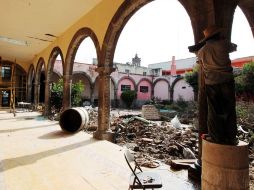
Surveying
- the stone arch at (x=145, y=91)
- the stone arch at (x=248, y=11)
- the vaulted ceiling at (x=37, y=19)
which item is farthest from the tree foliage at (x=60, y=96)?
the stone arch at (x=145, y=91)

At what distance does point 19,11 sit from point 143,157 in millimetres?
6460

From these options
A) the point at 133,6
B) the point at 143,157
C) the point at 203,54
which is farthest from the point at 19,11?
the point at 203,54

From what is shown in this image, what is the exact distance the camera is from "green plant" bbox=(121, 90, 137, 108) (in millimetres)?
23656

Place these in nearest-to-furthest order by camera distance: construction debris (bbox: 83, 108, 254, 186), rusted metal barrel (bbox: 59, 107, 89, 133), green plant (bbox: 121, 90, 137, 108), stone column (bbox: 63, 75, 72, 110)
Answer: construction debris (bbox: 83, 108, 254, 186) → rusted metal barrel (bbox: 59, 107, 89, 133) → stone column (bbox: 63, 75, 72, 110) → green plant (bbox: 121, 90, 137, 108)

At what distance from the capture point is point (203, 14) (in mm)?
3389

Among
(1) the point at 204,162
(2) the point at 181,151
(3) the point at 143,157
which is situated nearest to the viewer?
(1) the point at 204,162

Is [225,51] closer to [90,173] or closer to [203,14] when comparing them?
[203,14]

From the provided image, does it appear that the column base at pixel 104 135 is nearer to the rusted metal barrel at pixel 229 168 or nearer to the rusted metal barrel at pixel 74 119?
the rusted metal barrel at pixel 74 119

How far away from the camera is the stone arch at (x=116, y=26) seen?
536 cm

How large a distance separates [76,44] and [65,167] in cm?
586

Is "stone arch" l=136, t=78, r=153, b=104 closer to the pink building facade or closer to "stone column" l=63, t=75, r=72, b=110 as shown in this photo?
the pink building facade

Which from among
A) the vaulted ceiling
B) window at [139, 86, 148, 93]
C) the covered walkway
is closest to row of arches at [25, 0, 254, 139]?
the vaulted ceiling

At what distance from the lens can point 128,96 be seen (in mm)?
23641

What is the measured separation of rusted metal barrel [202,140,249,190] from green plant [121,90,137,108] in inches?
839
